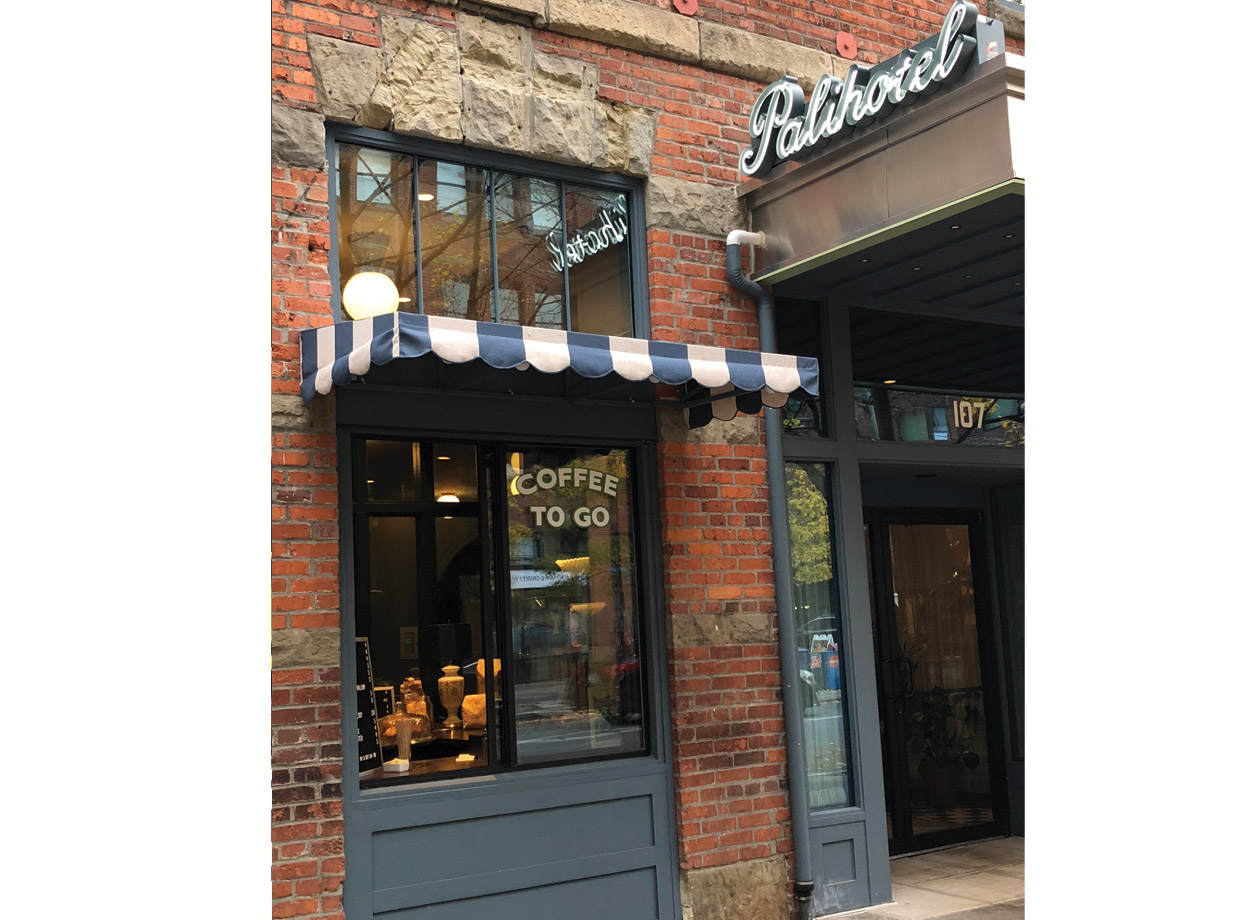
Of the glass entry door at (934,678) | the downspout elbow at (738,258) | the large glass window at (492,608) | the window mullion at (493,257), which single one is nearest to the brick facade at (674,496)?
the downspout elbow at (738,258)

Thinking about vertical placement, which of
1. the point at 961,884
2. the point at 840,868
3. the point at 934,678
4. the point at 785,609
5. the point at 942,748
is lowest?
the point at 961,884

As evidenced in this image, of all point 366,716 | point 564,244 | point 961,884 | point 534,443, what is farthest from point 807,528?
point 366,716

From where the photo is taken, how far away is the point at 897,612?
28.2 ft

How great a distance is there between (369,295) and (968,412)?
15.4 ft

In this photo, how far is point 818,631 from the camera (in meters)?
7.27

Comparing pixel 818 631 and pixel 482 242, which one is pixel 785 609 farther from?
pixel 482 242

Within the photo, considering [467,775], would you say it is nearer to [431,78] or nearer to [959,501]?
[431,78]

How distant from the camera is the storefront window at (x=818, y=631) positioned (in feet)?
23.3

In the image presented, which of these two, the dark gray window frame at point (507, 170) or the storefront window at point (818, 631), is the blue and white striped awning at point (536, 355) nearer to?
the dark gray window frame at point (507, 170)

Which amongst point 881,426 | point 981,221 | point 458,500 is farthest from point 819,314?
point 458,500

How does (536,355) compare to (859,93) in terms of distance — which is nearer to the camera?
(536,355)

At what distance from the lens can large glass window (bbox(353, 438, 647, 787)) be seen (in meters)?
5.83

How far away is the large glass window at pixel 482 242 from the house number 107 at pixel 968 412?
2.93 meters

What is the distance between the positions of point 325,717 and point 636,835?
6.47 ft
